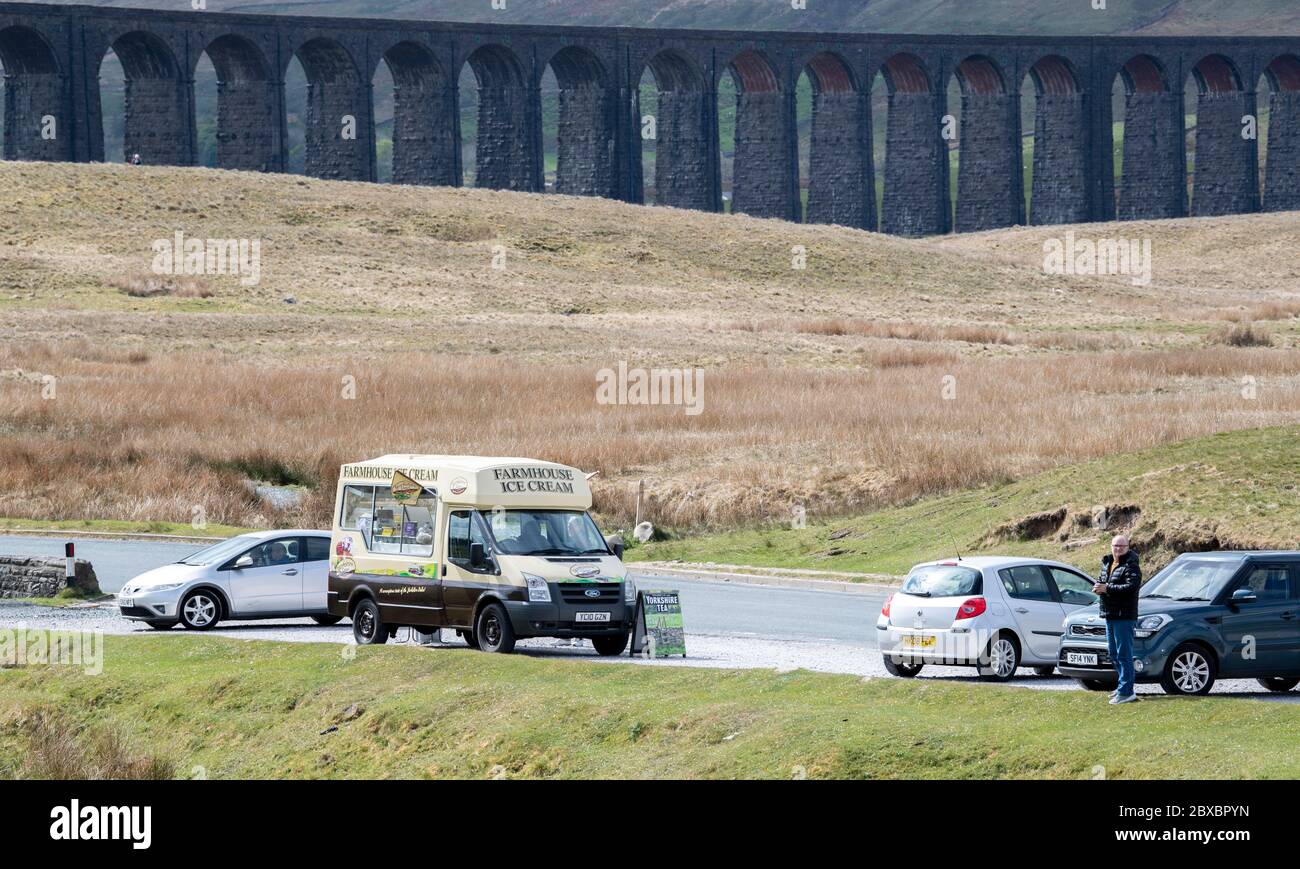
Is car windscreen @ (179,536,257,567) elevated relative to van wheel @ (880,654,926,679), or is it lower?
elevated

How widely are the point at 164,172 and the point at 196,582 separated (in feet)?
289

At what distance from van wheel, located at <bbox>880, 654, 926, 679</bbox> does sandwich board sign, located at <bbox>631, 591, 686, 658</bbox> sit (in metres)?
3.09

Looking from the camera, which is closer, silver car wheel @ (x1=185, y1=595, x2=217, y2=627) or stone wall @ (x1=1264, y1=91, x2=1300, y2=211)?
silver car wheel @ (x1=185, y1=595, x2=217, y2=627)

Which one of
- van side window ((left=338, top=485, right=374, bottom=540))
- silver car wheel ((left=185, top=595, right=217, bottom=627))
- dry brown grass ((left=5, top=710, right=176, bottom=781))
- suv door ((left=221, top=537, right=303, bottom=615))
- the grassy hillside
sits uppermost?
the grassy hillside

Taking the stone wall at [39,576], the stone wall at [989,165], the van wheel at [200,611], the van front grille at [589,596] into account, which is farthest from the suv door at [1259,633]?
the stone wall at [989,165]

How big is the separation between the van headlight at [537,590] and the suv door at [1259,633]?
844cm

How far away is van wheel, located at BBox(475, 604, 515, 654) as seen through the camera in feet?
83.5

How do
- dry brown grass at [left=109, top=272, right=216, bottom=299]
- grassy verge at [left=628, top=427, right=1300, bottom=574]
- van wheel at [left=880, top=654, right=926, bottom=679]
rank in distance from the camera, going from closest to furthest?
1. van wheel at [left=880, top=654, right=926, bottom=679]
2. grassy verge at [left=628, top=427, right=1300, bottom=574]
3. dry brown grass at [left=109, top=272, right=216, bottom=299]

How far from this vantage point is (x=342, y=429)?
51219mm

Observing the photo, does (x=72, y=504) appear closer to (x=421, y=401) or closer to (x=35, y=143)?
(x=421, y=401)

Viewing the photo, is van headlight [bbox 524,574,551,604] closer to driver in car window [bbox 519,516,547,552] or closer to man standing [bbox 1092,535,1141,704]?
driver in car window [bbox 519,516,547,552]

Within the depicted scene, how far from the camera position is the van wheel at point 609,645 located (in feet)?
86.6

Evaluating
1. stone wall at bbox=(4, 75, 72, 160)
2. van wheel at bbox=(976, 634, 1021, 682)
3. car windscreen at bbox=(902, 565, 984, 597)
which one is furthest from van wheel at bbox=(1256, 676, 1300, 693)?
stone wall at bbox=(4, 75, 72, 160)

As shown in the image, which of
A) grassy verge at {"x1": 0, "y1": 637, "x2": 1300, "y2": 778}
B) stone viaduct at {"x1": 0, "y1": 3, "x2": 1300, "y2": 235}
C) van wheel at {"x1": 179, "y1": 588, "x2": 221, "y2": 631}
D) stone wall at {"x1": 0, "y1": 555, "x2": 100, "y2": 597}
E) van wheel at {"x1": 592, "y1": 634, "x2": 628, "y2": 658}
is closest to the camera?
grassy verge at {"x1": 0, "y1": 637, "x2": 1300, "y2": 778}
